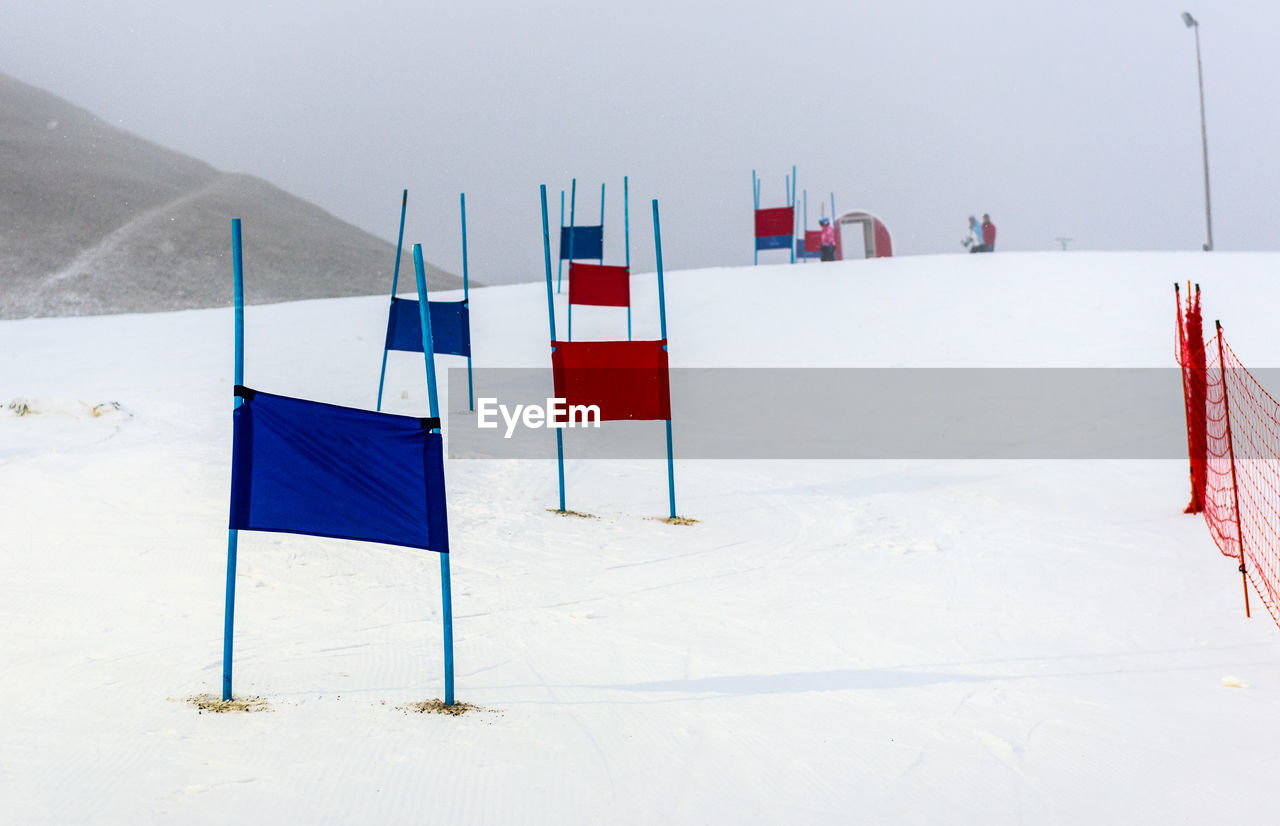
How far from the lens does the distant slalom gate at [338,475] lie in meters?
4.05

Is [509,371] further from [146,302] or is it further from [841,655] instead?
[146,302]

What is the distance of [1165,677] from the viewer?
4.84 m

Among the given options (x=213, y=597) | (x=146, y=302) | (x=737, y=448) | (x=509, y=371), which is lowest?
(x=213, y=597)

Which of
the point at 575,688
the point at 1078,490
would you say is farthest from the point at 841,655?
the point at 1078,490

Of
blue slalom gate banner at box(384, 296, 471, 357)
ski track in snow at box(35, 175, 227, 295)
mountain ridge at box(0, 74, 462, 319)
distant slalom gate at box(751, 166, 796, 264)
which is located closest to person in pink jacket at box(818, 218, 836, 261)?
distant slalom gate at box(751, 166, 796, 264)

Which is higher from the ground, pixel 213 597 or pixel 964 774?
pixel 213 597

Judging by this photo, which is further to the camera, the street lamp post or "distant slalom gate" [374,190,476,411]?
the street lamp post

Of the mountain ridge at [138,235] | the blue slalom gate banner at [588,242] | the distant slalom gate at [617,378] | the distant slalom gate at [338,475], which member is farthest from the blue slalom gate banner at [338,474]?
the mountain ridge at [138,235]

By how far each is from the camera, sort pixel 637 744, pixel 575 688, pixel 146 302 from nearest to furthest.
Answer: pixel 637 744 < pixel 575 688 < pixel 146 302

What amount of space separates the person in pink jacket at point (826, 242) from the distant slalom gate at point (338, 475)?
2141 cm

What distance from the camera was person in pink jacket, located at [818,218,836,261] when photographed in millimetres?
24536

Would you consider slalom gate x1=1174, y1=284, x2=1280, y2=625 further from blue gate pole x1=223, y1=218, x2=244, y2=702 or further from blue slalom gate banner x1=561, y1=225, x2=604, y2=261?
blue slalom gate banner x1=561, y1=225, x2=604, y2=261

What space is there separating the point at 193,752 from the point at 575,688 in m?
1.62

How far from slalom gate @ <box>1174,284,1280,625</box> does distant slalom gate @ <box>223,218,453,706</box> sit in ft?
15.4
